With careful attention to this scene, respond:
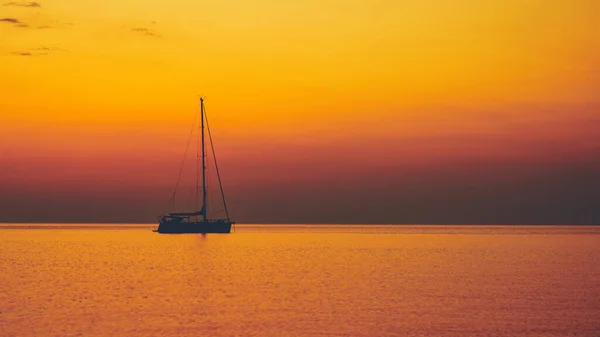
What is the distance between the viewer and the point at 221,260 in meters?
98.1

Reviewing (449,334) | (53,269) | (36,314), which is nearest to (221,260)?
(53,269)

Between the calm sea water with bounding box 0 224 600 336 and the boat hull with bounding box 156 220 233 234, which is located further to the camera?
the boat hull with bounding box 156 220 233 234

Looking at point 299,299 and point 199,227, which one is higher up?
point 199,227

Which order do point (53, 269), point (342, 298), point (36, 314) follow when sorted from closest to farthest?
point (36, 314)
point (342, 298)
point (53, 269)

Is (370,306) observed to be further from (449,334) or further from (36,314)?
(36,314)

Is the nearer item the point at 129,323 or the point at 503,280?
the point at 129,323

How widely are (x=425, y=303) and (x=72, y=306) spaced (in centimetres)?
2211

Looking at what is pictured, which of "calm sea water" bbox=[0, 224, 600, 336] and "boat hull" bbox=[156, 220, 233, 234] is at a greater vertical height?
"boat hull" bbox=[156, 220, 233, 234]

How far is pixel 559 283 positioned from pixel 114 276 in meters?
38.7

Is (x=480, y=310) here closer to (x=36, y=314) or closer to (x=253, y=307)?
(x=253, y=307)

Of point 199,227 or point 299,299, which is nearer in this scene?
point 299,299

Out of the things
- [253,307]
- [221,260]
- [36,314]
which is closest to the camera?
[36,314]

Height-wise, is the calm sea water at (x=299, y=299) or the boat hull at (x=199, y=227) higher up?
the boat hull at (x=199, y=227)

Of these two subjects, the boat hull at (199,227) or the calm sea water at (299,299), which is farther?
the boat hull at (199,227)
